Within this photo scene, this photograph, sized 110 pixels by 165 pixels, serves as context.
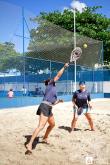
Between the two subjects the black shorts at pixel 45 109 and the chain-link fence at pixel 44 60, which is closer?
the black shorts at pixel 45 109

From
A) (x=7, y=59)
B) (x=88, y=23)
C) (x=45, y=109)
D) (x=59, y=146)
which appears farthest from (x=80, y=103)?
(x=88, y=23)

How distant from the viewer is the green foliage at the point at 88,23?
39.3 meters

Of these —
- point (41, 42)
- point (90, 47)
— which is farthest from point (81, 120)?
point (90, 47)

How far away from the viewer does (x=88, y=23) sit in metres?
40.9

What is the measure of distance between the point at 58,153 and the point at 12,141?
5.10ft

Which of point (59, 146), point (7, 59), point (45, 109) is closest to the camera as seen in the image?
point (45, 109)

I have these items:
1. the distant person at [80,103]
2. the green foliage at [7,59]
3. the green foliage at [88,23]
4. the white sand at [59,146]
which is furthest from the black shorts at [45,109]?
the green foliage at [88,23]

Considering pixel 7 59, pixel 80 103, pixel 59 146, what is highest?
pixel 7 59

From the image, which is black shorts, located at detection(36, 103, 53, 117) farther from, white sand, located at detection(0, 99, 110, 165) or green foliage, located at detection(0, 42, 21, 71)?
green foliage, located at detection(0, 42, 21, 71)

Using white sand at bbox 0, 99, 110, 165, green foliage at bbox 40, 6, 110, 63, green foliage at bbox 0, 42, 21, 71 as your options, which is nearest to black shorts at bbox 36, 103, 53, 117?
white sand at bbox 0, 99, 110, 165

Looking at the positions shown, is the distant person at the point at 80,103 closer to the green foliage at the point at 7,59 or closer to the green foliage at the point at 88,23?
the green foliage at the point at 7,59

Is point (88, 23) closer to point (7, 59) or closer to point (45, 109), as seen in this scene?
point (7, 59)

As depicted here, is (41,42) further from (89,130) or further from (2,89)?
(89,130)

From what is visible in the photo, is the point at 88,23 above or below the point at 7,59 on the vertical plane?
above
